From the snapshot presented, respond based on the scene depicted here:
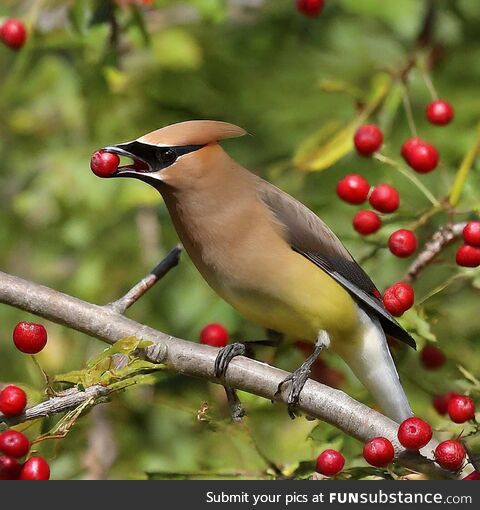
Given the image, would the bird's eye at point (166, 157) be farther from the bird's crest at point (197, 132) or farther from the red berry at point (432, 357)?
the red berry at point (432, 357)

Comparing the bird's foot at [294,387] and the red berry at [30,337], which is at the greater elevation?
the red berry at [30,337]

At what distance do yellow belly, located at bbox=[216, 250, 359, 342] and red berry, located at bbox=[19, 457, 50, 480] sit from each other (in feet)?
3.32

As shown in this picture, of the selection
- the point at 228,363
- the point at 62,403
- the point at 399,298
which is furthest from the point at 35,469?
the point at 399,298

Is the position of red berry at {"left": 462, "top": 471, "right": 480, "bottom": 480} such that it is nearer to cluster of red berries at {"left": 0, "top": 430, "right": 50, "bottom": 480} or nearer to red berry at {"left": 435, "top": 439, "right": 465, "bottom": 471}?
red berry at {"left": 435, "top": 439, "right": 465, "bottom": 471}

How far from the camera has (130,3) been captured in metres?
4.59

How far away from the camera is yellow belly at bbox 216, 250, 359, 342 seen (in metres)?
3.67

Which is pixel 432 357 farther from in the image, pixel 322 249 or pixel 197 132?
pixel 197 132

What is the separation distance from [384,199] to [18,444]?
1.54 metres

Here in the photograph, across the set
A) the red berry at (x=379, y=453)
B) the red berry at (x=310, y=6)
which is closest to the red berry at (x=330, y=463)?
the red berry at (x=379, y=453)

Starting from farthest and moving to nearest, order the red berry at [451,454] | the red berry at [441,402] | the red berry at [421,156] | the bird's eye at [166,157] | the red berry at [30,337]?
the red berry at [421,156]
the red berry at [441,402]
the bird's eye at [166,157]
the red berry at [30,337]
the red berry at [451,454]

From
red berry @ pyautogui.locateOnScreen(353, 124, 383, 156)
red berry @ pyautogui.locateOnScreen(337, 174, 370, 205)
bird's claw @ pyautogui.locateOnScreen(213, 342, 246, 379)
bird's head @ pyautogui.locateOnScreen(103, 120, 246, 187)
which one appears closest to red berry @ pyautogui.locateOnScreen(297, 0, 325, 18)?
red berry @ pyautogui.locateOnScreen(353, 124, 383, 156)

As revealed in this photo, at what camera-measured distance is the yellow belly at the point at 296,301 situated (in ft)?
12.0

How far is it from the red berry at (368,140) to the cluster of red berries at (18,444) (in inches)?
62.2

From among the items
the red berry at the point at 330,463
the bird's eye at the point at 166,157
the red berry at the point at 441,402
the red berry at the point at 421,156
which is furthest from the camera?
the red berry at the point at 421,156
